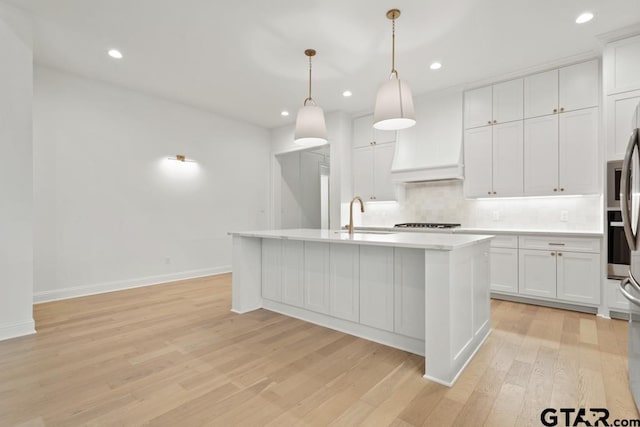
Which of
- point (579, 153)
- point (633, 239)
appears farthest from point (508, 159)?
point (633, 239)

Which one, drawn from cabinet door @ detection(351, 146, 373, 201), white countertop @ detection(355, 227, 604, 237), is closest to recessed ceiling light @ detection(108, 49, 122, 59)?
cabinet door @ detection(351, 146, 373, 201)

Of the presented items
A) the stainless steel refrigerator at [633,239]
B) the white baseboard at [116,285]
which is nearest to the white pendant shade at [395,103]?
the stainless steel refrigerator at [633,239]

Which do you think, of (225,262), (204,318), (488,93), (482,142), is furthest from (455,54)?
(225,262)

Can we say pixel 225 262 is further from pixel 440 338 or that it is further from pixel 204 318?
pixel 440 338

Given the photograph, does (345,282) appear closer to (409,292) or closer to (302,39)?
(409,292)

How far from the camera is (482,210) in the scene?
454cm

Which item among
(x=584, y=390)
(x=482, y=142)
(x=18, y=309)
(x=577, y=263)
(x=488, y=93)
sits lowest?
(x=584, y=390)

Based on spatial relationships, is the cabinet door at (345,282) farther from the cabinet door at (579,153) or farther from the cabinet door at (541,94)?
the cabinet door at (541,94)

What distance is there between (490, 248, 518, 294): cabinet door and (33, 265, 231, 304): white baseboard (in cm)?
440

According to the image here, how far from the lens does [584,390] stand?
1.92m

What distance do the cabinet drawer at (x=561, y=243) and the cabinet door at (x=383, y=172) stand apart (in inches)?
78.1

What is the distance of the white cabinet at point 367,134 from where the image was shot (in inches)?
207

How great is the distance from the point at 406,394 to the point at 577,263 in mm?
2812

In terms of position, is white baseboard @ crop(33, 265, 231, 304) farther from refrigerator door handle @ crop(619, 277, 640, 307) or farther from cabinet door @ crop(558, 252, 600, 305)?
refrigerator door handle @ crop(619, 277, 640, 307)
